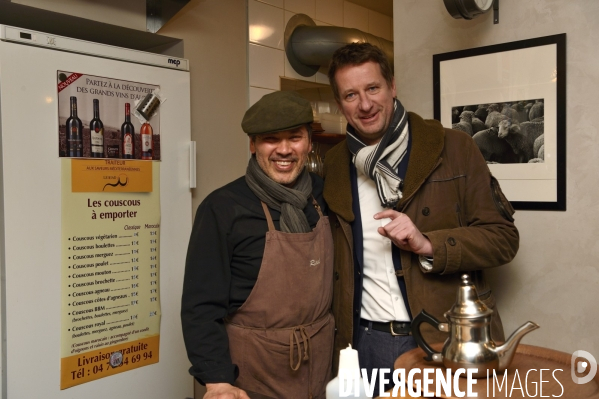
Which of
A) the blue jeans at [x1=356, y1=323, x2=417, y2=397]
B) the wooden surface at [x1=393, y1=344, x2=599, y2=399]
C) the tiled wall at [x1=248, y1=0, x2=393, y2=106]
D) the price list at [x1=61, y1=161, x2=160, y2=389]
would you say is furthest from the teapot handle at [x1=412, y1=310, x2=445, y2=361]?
the tiled wall at [x1=248, y1=0, x2=393, y2=106]

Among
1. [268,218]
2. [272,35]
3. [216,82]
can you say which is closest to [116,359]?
[268,218]

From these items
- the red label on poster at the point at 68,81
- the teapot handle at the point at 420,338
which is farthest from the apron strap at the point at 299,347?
the red label on poster at the point at 68,81

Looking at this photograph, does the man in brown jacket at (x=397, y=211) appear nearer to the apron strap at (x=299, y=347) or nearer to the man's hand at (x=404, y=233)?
the man's hand at (x=404, y=233)

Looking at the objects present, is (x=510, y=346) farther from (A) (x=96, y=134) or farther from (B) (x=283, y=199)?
(A) (x=96, y=134)

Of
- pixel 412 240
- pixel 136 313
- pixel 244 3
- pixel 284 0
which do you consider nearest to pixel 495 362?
pixel 412 240

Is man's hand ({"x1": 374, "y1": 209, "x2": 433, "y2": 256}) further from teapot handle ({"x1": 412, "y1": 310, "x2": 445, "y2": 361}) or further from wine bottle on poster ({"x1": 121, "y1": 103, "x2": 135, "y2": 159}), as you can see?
wine bottle on poster ({"x1": 121, "y1": 103, "x2": 135, "y2": 159})

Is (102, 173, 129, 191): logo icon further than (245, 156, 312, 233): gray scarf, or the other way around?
(102, 173, 129, 191): logo icon

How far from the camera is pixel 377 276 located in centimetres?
147

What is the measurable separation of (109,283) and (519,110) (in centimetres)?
157

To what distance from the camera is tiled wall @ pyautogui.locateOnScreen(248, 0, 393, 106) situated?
295 cm

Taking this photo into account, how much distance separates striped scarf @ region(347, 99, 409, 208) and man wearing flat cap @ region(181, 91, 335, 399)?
177mm

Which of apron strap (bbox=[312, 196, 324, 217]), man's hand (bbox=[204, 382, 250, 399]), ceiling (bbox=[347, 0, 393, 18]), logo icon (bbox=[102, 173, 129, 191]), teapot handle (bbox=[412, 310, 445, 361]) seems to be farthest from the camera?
ceiling (bbox=[347, 0, 393, 18])

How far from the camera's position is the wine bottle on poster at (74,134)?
182 cm

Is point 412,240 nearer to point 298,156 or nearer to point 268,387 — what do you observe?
point 298,156
